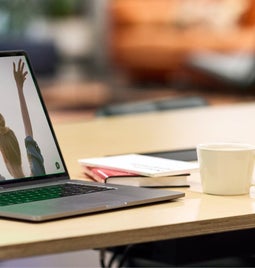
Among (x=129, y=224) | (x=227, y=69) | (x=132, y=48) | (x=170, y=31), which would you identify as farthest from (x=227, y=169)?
(x=132, y=48)

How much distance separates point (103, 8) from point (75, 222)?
9.40m

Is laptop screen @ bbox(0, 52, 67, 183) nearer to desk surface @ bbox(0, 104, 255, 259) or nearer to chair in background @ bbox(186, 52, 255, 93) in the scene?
desk surface @ bbox(0, 104, 255, 259)

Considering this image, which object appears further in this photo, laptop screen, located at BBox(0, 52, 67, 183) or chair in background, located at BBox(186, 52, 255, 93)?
chair in background, located at BBox(186, 52, 255, 93)

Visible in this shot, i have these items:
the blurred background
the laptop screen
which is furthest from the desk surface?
the blurred background

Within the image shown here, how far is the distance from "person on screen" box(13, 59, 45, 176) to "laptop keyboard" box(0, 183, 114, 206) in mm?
51

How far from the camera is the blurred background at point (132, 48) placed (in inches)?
320

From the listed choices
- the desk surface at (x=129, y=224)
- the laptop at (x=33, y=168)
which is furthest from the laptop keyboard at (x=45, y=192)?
the desk surface at (x=129, y=224)

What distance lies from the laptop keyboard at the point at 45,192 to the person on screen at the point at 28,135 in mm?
51

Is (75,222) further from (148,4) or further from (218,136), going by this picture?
(148,4)

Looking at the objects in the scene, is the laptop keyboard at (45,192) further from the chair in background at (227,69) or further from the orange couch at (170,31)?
the orange couch at (170,31)

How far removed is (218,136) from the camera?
223 cm

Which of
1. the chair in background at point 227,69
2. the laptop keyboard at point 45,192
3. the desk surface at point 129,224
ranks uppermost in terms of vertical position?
the laptop keyboard at point 45,192

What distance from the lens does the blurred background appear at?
26.6 ft

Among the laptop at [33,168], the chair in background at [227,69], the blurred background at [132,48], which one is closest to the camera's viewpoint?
the laptop at [33,168]
